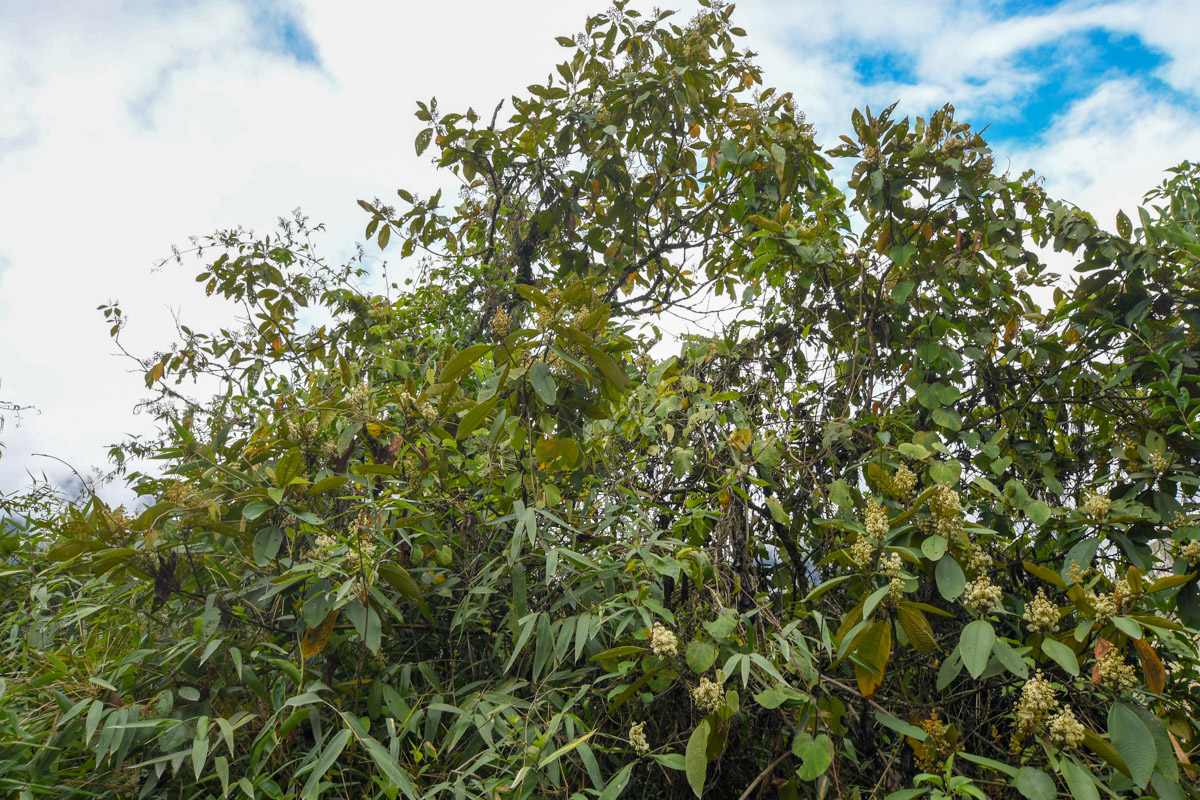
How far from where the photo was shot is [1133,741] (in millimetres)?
1090

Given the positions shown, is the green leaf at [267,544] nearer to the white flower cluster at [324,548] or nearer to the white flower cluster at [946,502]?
the white flower cluster at [324,548]

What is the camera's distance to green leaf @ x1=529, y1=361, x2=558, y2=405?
141 cm

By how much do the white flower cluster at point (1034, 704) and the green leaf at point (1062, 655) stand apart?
47 mm

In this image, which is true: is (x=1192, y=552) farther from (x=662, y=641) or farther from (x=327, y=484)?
(x=327, y=484)

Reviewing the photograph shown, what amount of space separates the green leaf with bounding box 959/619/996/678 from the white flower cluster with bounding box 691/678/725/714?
1.30 feet

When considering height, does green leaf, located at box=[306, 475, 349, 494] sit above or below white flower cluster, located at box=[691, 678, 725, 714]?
above

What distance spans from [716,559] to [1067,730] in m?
0.75

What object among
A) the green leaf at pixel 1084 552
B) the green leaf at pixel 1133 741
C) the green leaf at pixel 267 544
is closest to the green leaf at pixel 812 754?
the green leaf at pixel 1133 741

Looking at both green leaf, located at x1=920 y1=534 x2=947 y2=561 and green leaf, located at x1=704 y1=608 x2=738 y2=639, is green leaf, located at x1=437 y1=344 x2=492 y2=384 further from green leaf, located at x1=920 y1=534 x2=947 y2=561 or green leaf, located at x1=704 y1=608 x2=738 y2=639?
green leaf, located at x1=920 y1=534 x2=947 y2=561

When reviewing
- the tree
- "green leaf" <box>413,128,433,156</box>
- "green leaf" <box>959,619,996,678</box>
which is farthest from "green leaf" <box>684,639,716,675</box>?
"green leaf" <box>413,128,433,156</box>

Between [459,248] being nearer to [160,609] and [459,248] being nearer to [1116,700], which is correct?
[160,609]

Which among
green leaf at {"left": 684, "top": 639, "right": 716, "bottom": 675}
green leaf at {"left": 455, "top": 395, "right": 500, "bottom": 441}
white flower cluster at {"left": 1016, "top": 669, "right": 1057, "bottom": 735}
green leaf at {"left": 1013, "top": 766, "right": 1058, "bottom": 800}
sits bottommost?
green leaf at {"left": 1013, "top": 766, "right": 1058, "bottom": 800}

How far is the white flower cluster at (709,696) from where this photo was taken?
120cm

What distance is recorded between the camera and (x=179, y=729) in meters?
1.25
